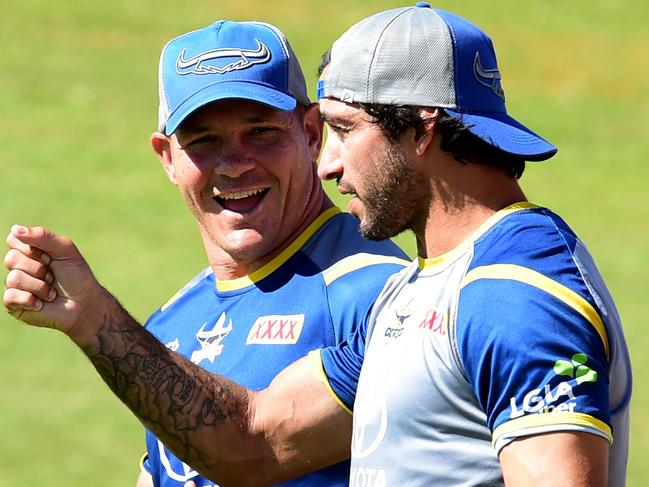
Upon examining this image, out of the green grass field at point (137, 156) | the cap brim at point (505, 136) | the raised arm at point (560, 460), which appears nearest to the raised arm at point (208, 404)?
the cap brim at point (505, 136)

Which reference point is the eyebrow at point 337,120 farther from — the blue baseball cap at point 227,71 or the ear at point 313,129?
the ear at point 313,129

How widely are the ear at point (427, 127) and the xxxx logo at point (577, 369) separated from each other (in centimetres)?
74

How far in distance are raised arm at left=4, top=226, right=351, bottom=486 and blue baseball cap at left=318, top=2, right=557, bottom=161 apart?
95 cm

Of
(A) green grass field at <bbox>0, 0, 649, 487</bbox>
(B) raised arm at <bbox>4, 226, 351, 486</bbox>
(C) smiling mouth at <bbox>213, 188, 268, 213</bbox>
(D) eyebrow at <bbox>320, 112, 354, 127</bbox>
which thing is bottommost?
(A) green grass field at <bbox>0, 0, 649, 487</bbox>

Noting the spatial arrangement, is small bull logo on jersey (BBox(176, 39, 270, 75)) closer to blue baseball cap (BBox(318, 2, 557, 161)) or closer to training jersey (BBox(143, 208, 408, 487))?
training jersey (BBox(143, 208, 408, 487))

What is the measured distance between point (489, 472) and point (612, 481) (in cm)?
30

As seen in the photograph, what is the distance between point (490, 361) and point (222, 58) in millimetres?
1941

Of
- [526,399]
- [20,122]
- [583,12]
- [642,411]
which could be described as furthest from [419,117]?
[583,12]

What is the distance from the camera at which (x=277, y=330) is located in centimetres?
474

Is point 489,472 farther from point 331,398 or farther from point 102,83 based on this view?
point 102,83

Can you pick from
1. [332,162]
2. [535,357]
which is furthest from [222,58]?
[535,357]

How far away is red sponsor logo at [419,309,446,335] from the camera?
3.63 metres

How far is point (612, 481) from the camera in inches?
144

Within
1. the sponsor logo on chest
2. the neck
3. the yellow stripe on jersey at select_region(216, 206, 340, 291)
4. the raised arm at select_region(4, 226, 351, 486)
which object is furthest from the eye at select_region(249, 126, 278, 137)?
the neck
